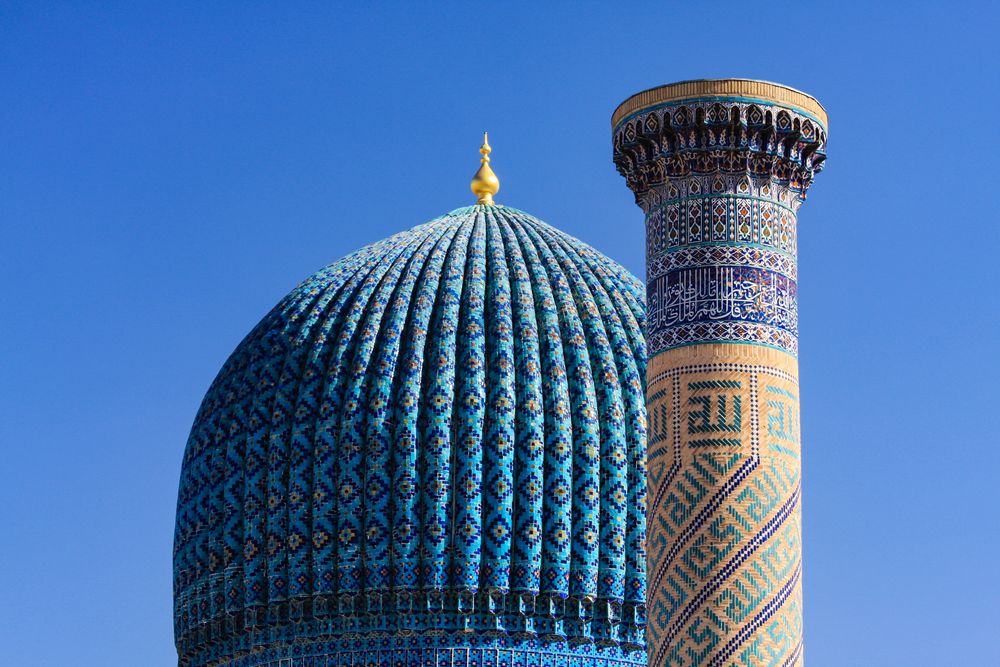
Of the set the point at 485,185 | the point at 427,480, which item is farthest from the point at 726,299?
the point at 485,185

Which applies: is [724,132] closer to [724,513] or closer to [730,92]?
[730,92]

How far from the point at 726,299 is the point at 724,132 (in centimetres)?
80

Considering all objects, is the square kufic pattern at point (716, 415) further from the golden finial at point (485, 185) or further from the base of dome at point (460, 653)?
the golden finial at point (485, 185)

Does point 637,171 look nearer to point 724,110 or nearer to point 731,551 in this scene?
point 724,110

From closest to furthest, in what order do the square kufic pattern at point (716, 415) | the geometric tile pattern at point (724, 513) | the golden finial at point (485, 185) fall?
1. the geometric tile pattern at point (724, 513)
2. the square kufic pattern at point (716, 415)
3. the golden finial at point (485, 185)

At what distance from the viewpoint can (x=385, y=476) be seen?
50.6ft

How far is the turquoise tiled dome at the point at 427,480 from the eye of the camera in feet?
50.2

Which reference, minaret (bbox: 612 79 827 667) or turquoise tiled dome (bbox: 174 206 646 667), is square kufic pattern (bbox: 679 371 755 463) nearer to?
minaret (bbox: 612 79 827 667)

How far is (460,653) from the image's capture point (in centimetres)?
1528

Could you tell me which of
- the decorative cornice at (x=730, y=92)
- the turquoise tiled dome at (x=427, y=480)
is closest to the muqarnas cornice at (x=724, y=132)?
the decorative cornice at (x=730, y=92)

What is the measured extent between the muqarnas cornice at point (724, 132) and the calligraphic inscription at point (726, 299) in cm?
46

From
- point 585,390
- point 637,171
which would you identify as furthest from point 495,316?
point 637,171

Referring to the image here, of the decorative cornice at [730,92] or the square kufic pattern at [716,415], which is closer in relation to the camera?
the square kufic pattern at [716,415]

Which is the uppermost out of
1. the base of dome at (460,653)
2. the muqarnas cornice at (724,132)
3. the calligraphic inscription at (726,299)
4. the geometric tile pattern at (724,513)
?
the muqarnas cornice at (724,132)
